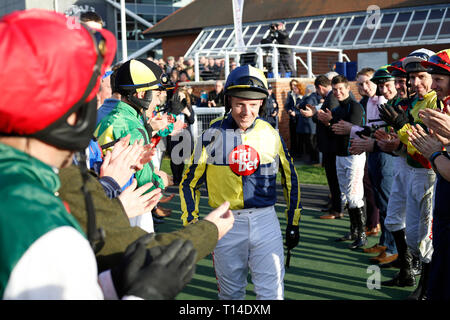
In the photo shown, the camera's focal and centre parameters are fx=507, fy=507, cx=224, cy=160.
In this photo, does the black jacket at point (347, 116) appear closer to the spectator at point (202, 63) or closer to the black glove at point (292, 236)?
the black glove at point (292, 236)

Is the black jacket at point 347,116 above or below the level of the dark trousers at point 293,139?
above

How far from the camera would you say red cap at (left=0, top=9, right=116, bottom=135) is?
1.29 m

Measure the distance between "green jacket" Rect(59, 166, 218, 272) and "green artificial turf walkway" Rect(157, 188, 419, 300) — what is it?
3.30 metres

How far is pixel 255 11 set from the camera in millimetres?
29391

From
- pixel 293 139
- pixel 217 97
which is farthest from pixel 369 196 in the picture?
pixel 293 139

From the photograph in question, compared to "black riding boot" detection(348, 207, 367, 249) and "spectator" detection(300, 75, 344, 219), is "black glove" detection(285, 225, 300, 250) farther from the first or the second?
"spectator" detection(300, 75, 344, 219)

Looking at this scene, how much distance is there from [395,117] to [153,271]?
4350mm

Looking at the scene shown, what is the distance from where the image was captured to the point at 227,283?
3895 mm

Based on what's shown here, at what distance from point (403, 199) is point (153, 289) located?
464 centimetres

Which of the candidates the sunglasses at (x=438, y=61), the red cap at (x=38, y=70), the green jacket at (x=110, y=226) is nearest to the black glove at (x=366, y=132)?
the sunglasses at (x=438, y=61)

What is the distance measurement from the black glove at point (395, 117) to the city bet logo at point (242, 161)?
214 cm

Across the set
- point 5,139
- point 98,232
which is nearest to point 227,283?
point 98,232

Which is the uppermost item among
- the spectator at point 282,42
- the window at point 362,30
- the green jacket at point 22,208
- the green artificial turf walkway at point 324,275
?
the window at point 362,30

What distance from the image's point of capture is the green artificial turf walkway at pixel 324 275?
17.1 feet
